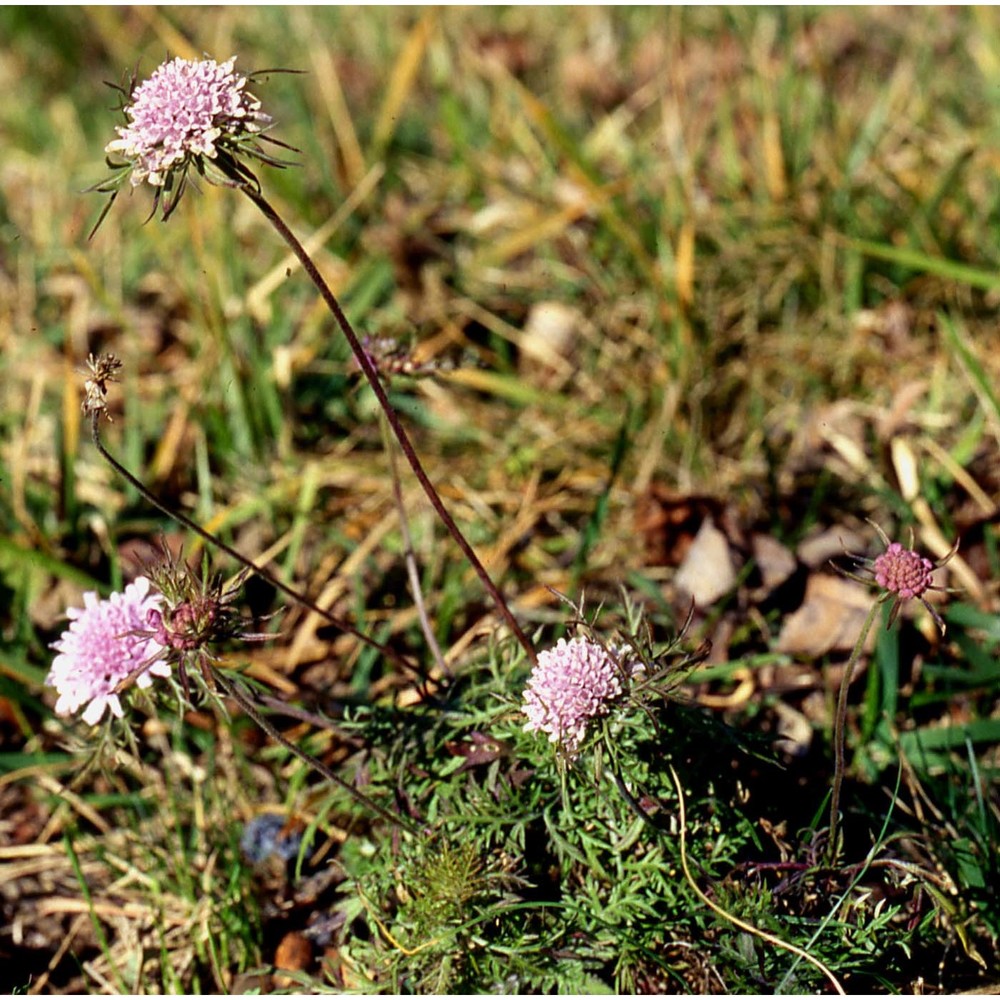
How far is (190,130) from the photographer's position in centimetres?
167

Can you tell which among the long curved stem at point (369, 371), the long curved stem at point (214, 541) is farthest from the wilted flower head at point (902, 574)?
the long curved stem at point (214, 541)

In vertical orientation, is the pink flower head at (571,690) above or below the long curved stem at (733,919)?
above

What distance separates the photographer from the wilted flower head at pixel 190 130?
5.46 feet

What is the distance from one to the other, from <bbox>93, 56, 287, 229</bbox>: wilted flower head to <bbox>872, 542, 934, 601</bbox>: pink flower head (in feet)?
3.37

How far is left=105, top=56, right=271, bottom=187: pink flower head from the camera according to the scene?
5.46 feet

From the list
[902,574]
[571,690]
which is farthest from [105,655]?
[902,574]

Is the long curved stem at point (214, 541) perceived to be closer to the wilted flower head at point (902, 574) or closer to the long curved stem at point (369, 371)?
the long curved stem at point (369, 371)

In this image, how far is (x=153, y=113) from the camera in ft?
5.54

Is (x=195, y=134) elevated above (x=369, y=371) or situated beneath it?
elevated above

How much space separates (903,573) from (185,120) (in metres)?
1.18

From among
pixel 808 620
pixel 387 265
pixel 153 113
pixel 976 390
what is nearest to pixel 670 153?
pixel 387 265

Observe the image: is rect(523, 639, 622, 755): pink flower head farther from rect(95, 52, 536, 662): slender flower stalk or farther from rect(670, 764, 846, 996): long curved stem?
rect(95, 52, 536, 662): slender flower stalk

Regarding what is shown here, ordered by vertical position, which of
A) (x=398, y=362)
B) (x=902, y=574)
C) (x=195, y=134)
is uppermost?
(x=398, y=362)

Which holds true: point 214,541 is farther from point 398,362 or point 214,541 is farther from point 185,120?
point 185,120
